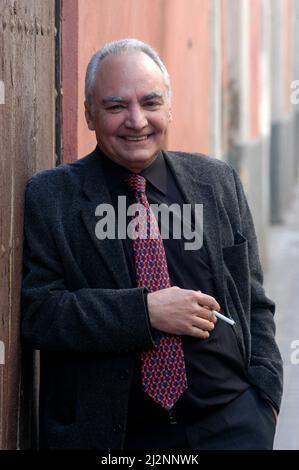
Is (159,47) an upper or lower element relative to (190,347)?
upper

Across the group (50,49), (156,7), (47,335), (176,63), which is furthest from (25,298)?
(176,63)

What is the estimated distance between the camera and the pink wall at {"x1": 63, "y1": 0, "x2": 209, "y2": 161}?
4383 mm

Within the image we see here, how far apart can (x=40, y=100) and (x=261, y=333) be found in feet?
3.34

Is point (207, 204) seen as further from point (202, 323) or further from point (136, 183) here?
point (202, 323)

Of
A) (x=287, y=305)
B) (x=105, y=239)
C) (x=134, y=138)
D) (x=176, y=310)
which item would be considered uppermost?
(x=134, y=138)

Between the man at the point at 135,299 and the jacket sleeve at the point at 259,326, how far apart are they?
0.02 metres

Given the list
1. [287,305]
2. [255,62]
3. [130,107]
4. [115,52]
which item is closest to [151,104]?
[130,107]

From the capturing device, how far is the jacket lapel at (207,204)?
3.39 m

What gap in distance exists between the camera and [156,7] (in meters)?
6.64

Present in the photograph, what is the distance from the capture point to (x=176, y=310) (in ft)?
10.5

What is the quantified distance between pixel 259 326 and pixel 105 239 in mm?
584

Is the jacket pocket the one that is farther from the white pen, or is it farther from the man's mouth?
the man's mouth

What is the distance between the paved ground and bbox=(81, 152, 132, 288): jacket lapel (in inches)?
127

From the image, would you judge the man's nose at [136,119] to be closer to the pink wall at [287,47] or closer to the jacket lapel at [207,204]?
the jacket lapel at [207,204]
